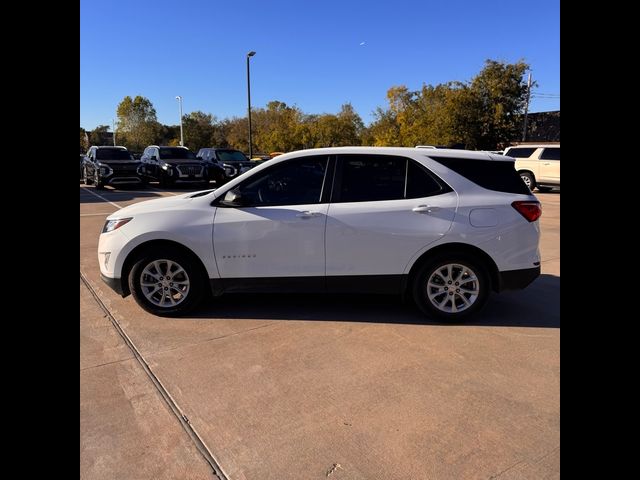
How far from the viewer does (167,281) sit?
454 centimetres

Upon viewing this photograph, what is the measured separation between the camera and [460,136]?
33.1 metres

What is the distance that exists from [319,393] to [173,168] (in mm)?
→ 18259

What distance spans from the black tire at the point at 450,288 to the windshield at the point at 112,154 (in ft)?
63.6

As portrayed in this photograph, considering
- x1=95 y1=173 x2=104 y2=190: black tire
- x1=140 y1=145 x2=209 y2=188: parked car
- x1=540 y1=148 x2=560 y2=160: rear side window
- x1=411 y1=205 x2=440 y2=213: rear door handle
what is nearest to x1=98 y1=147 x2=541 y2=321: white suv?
x1=411 y1=205 x2=440 y2=213: rear door handle

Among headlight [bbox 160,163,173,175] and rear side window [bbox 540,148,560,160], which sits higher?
rear side window [bbox 540,148,560,160]

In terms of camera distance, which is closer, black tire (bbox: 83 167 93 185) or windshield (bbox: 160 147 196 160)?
windshield (bbox: 160 147 196 160)

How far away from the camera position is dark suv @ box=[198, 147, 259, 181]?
2078 cm

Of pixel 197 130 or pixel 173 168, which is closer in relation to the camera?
pixel 173 168

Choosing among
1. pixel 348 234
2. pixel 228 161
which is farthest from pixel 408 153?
pixel 228 161

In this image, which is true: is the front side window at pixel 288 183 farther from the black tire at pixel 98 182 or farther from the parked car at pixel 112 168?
the black tire at pixel 98 182

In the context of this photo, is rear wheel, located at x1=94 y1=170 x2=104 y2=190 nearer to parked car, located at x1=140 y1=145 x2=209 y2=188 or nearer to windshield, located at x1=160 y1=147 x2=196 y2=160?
parked car, located at x1=140 y1=145 x2=209 y2=188

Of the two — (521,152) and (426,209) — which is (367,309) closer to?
(426,209)

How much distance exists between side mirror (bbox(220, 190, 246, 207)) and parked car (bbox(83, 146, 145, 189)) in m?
16.9

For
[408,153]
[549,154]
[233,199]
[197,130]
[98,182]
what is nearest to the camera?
[233,199]
